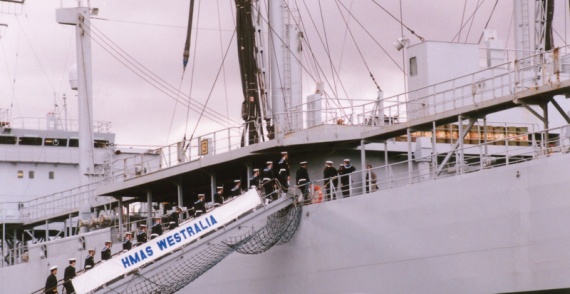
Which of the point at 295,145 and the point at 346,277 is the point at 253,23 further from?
the point at 346,277

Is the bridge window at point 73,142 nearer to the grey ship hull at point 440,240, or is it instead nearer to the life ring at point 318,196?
the grey ship hull at point 440,240

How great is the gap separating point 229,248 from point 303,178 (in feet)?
7.56

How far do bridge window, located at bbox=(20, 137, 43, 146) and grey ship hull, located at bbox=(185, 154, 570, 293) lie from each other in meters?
20.2

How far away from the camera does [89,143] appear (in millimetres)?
40500

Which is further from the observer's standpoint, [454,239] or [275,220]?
[275,220]

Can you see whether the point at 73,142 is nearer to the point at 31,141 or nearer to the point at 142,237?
the point at 31,141

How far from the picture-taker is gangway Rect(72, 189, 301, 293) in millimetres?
25750

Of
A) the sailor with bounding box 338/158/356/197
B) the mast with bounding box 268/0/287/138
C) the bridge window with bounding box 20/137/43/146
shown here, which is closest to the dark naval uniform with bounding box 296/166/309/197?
the sailor with bounding box 338/158/356/197

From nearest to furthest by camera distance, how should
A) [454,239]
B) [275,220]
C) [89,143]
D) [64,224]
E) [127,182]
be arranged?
[454,239], [275,220], [127,182], [89,143], [64,224]

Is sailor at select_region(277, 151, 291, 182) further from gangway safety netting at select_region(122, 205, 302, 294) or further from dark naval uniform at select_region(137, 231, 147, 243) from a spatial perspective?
dark naval uniform at select_region(137, 231, 147, 243)

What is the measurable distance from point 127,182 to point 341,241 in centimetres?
981

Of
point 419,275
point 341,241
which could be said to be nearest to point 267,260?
point 341,241

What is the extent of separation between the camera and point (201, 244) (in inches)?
1009

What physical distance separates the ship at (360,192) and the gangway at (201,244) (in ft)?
0.11
